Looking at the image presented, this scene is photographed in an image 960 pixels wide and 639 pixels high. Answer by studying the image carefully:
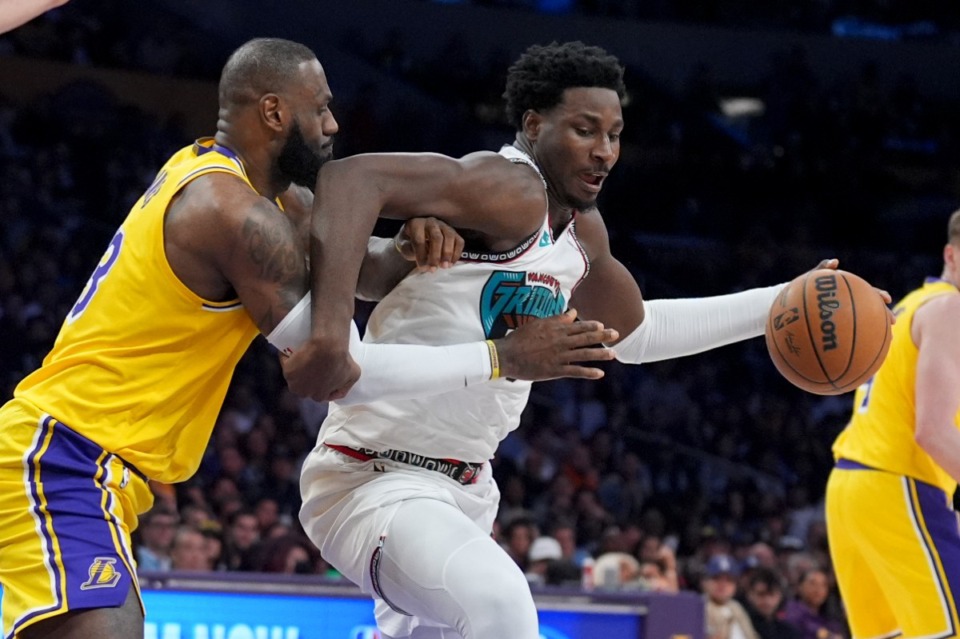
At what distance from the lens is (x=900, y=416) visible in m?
4.57

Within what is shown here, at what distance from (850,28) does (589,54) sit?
48.1ft

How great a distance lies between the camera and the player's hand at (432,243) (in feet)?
10.8

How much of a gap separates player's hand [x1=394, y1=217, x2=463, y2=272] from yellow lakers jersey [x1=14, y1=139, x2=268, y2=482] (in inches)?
18.0

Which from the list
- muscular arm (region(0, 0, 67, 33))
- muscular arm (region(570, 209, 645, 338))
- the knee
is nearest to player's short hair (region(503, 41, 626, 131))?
muscular arm (region(570, 209, 645, 338))

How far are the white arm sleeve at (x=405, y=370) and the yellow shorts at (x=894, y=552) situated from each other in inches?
77.2

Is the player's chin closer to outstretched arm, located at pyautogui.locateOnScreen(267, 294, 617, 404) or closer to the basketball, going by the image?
outstretched arm, located at pyautogui.locateOnScreen(267, 294, 617, 404)

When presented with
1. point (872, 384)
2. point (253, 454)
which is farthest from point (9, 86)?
point (872, 384)

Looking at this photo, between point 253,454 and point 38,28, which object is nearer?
point 253,454

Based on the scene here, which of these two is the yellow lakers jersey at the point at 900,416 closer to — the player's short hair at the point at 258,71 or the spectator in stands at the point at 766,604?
the player's short hair at the point at 258,71

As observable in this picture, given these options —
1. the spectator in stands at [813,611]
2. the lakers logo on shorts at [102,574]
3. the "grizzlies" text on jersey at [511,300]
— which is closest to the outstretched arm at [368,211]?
the "grizzlies" text on jersey at [511,300]

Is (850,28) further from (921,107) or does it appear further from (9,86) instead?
(9,86)

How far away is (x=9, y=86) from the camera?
13.0 m

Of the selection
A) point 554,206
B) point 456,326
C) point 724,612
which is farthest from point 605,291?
point 724,612

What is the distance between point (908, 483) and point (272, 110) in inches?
103
